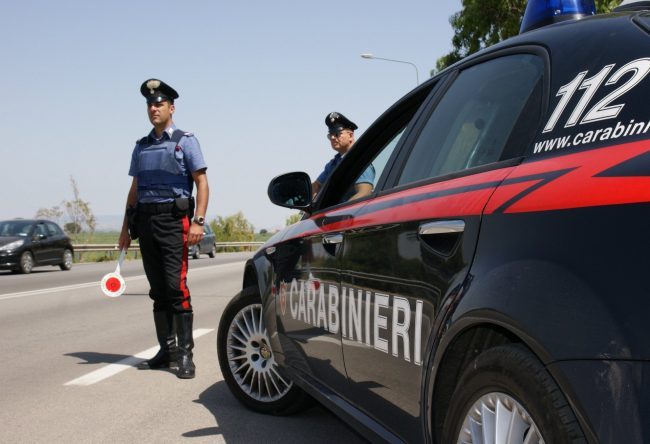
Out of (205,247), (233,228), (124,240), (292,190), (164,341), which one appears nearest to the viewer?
(292,190)

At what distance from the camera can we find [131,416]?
461 centimetres

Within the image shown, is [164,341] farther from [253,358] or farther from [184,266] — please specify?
[253,358]

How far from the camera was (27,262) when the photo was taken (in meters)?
22.0

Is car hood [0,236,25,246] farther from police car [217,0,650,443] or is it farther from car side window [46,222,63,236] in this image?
police car [217,0,650,443]

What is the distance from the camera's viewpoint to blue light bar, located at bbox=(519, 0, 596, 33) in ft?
8.92

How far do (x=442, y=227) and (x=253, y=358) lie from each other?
2.59 m

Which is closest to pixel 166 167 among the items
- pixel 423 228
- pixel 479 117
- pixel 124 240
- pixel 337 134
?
pixel 124 240

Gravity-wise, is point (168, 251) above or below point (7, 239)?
below

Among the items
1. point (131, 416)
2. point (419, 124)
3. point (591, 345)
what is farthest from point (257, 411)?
point (591, 345)

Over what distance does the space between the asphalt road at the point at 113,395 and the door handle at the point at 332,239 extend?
1.23m


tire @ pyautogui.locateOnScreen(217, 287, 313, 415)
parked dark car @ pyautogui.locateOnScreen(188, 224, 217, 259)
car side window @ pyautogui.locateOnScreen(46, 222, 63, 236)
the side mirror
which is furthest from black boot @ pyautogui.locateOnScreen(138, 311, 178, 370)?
parked dark car @ pyautogui.locateOnScreen(188, 224, 217, 259)

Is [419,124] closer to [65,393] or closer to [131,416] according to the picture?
[131,416]

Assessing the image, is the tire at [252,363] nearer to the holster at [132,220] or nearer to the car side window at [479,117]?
the holster at [132,220]

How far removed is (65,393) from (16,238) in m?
17.7
